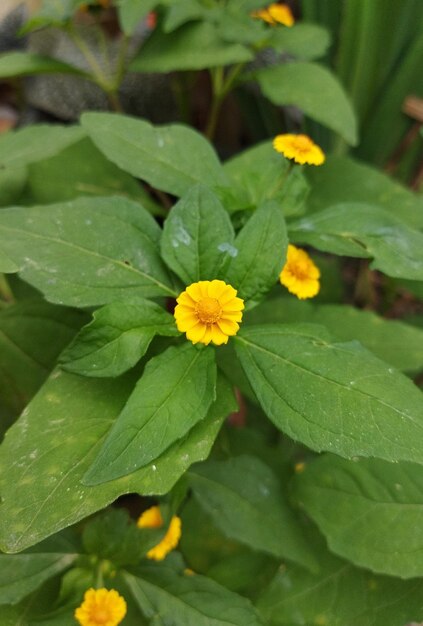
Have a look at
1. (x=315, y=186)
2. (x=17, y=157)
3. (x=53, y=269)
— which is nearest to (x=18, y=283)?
(x=17, y=157)

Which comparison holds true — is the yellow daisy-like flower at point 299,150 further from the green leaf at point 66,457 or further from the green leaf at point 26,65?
the green leaf at point 26,65

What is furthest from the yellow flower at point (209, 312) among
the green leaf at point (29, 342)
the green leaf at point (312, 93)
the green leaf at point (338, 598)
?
the green leaf at point (312, 93)

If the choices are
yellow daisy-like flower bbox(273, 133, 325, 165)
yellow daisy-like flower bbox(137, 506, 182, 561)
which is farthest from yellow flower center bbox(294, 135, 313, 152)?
yellow daisy-like flower bbox(137, 506, 182, 561)

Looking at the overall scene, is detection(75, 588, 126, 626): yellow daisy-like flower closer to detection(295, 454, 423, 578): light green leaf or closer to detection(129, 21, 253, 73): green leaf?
detection(295, 454, 423, 578): light green leaf

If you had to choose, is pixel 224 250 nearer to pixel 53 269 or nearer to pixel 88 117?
pixel 53 269

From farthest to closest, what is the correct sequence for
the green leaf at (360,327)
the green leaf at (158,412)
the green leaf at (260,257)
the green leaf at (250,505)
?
the green leaf at (360,327) < the green leaf at (250,505) < the green leaf at (260,257) < the green leaf at (158,412)

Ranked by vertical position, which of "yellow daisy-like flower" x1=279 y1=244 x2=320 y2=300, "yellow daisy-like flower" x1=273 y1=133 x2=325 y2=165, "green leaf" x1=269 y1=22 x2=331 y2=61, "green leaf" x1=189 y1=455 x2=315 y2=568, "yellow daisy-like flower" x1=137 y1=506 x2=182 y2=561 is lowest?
"yellow daisy-like flower" x1=137 y1=506 x2=182 y2=561
